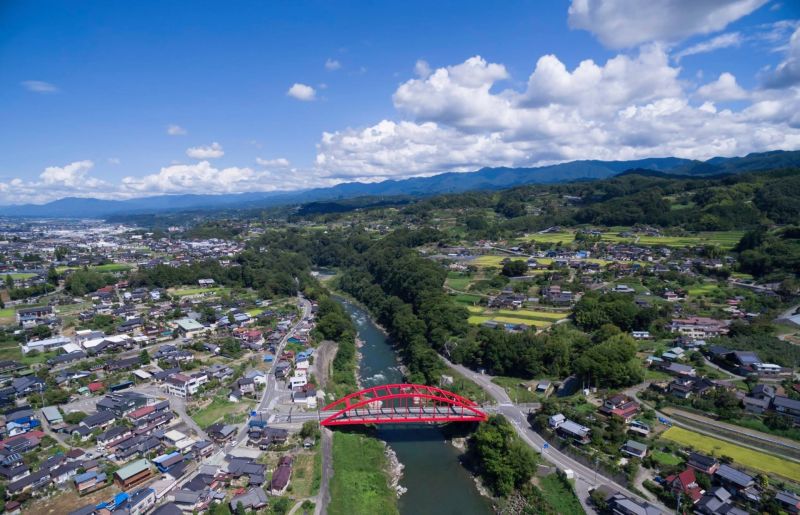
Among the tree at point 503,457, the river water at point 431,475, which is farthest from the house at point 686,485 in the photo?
the river water at point 431,475

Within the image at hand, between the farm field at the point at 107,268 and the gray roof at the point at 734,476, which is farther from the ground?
the farm field at the point at 107,268

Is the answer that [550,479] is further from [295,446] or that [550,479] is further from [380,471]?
[295,446]

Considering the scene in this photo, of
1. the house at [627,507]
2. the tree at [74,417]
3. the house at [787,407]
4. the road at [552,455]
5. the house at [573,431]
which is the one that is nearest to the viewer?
the house at [627,507]

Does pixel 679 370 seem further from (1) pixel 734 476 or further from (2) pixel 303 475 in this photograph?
(2) pixel 303 475

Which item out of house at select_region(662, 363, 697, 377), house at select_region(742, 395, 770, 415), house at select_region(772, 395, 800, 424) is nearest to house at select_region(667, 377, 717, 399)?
house at select_region(662, 363, 697, 377)

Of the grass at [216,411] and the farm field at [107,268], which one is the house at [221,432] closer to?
the grass at [216,411]

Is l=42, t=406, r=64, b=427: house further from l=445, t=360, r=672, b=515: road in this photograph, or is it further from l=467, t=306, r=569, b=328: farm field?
l=467, t=306, r=569, b=328: farm field

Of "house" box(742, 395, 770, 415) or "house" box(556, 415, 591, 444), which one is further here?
"house" box(742, 395, 770, 415)

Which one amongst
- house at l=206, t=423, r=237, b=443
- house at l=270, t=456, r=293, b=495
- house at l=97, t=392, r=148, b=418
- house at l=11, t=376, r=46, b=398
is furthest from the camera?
house at l=11, t=376, r=46, b=398
